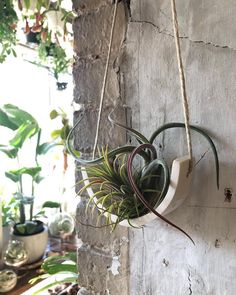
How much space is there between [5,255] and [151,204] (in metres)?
1.40

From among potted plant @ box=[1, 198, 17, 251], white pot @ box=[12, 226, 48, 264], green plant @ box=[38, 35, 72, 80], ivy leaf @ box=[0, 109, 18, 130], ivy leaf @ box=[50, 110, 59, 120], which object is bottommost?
white pot @ box=[12, 226, 48, 264]

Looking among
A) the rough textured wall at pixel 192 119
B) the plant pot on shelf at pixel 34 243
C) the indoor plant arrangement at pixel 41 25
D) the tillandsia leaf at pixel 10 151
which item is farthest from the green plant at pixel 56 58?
the rough textured wall at pixel 192 119

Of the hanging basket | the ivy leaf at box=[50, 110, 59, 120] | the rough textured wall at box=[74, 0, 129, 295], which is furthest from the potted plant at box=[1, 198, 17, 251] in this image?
the hanging basket

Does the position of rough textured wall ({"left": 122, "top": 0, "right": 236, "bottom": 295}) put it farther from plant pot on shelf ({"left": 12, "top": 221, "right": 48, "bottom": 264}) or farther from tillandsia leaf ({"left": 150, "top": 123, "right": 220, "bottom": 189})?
plant pot on shelf ({"left": 12, "top": 221, "right": 48, "bottom": 264})

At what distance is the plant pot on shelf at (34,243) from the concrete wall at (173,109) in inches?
44.5

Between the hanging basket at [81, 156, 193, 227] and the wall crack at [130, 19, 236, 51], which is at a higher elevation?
the wall crack at [130, 19, 236, 51]

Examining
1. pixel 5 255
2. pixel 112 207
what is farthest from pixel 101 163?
pixel 5 255

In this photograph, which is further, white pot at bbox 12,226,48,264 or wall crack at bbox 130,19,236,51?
white pot at bbox 12,226,48,264

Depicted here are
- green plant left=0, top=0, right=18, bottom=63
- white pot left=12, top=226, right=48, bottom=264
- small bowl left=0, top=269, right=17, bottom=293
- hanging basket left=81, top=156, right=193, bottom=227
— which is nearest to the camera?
hanging basket left=81, top=156, right=193, bottom=227

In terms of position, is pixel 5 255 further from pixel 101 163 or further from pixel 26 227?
pixel 101 163

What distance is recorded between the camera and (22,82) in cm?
213

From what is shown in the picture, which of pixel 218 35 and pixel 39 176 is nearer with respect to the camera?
pixel 218 35

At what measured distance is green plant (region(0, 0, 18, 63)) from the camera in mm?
972

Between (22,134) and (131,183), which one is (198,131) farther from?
(22,134)
